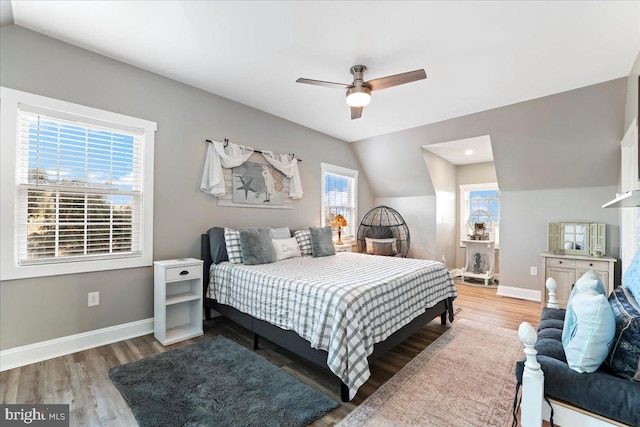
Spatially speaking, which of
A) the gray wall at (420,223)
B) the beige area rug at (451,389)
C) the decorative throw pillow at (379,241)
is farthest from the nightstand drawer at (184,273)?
the gray wall at (420,223)

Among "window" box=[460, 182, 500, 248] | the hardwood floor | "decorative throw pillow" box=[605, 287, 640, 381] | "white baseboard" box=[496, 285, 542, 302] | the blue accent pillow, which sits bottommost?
the hardwood floor

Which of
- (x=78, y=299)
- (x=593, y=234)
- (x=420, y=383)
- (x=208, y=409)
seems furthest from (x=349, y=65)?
(x=593, y=234)

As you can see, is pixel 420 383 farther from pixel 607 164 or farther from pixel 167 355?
pixel 607 164

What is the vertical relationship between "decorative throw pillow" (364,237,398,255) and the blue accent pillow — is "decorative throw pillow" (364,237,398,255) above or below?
below

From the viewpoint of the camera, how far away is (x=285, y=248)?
3.65m

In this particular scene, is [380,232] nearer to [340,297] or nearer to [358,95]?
[358,95]

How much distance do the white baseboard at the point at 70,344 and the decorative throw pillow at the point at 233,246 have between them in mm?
1063

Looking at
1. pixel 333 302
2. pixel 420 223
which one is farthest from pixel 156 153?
pixel 420 223

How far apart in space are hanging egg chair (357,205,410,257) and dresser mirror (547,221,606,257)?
2259mm

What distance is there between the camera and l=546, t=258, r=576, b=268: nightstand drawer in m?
3.77

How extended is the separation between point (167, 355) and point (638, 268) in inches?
139

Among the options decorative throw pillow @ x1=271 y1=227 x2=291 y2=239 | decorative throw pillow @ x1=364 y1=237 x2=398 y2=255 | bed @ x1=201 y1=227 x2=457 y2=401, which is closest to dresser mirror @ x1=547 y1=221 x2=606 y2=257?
bed @ x1=201 y1=227 x2=457 y2=401

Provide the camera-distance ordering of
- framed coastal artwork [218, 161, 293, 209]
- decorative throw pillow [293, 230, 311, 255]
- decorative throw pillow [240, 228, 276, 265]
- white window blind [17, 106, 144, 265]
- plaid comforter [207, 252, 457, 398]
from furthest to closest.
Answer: decorative throw pillow [293, 230, 311, 255] → framed coastal artwork [218, 161, 293, 209] → decorative throw pillow [240, 228, 276, 265] → white window blind [17, 106, 144, 265] → plaid comforter [207, 252, 457, 398]

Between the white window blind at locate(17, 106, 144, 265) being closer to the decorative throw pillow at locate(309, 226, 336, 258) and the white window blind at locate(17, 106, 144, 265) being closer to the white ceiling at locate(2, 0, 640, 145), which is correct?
the white ceiling at locate(2, 0, 640, 145)
